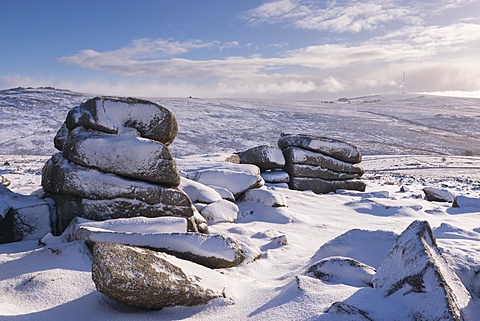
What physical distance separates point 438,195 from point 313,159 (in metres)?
4.16

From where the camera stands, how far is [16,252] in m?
5.36

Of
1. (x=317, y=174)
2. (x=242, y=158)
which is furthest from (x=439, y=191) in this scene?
(x=242, y=158)

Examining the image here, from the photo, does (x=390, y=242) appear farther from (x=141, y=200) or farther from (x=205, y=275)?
(x=141, y=200)

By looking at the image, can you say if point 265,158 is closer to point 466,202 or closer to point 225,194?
point 225,194

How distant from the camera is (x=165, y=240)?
4.88 m

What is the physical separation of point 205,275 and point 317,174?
1021 cm

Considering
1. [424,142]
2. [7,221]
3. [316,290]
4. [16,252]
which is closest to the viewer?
[316,290]

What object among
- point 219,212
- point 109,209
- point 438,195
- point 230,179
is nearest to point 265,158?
point 230,179

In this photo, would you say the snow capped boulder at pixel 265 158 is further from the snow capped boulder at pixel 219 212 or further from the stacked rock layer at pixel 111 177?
the stacked rock layer at pixel 111 177

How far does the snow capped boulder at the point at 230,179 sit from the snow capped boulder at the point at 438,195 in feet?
19.4

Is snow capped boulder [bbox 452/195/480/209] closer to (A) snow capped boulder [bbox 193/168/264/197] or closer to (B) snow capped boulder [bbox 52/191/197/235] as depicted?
(A) snow capped boulder [bbox 193/168/264/197]

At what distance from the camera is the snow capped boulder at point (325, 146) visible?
46.6ft

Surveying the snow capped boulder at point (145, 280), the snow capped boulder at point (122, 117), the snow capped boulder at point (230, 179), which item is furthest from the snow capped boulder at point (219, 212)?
the snow capped boulder at point (145, 280)

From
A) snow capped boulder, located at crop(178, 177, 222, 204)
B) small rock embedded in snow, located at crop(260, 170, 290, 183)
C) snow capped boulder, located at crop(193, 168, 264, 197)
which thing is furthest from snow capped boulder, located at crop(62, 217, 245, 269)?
small rock embedded in snow, located at crop(260, 170, 290, 183)
